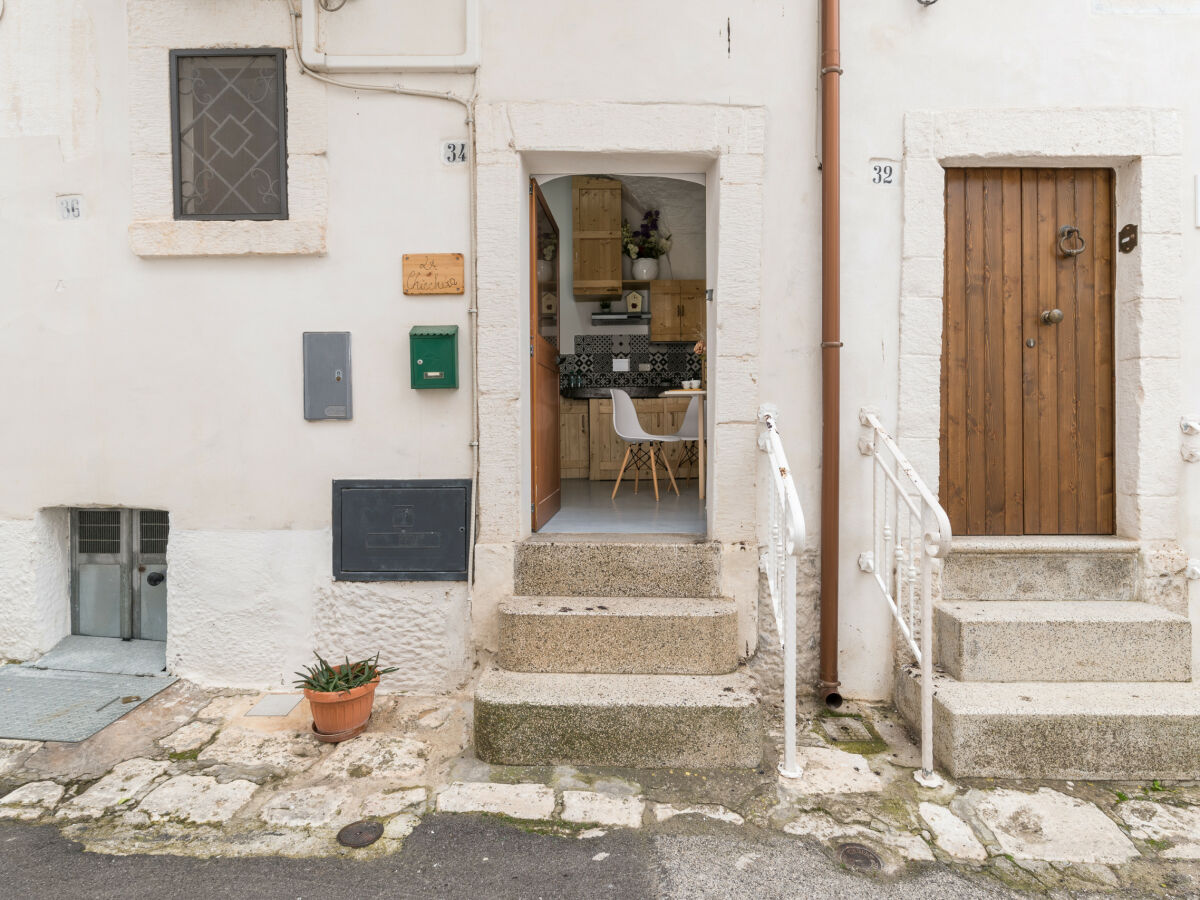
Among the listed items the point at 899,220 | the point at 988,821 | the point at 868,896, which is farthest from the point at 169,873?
the point at 899,220

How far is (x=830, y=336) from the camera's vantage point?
3.04 m

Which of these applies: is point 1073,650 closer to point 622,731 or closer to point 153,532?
point 622,731

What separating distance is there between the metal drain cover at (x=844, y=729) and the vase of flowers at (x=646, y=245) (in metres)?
5.09

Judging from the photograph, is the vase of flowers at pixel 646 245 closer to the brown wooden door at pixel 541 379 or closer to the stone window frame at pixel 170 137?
the brown wooden door at pixel 541 379

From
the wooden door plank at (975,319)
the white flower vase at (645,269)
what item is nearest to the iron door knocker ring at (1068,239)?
the wooden door plank at (975,319)

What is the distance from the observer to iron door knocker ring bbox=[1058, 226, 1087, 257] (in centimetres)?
324

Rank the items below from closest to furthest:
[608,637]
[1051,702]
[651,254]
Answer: [1051,702]
[608,637]
[651,254]

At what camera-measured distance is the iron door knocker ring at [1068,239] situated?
3.24m

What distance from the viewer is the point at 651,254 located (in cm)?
709

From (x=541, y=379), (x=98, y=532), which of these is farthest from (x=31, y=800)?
(x=541, y=379)

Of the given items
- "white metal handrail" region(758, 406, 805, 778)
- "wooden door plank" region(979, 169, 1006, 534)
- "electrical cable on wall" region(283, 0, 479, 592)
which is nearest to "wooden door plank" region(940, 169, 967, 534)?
"wooden door plank" region(979, 169, 1006, 534)

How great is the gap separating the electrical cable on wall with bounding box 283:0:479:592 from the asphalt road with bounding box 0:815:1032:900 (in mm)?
1315

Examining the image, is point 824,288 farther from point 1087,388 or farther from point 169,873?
point 169,873

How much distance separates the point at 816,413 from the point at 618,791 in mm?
1843
